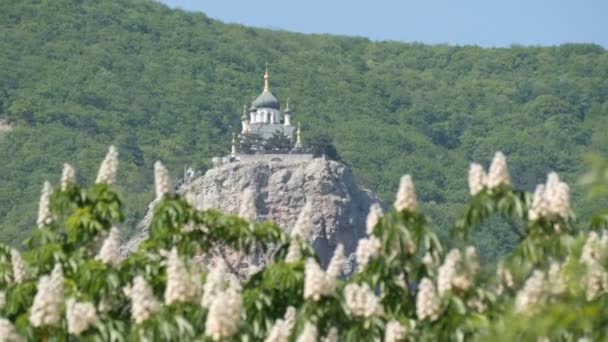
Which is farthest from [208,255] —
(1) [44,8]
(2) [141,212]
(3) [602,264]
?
(1) [44,8]

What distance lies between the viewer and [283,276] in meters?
18.1

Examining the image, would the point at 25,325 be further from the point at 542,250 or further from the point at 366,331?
the point at 542,250

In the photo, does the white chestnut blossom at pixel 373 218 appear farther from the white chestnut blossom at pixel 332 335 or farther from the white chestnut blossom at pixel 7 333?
the white chestnut blossom at pixel 7 333

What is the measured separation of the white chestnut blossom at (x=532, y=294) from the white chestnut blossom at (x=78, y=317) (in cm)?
316

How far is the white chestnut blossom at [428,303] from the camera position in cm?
1648

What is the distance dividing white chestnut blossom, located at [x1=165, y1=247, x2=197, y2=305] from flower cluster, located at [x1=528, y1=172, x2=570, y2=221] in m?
2.28

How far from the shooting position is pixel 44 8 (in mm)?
171625

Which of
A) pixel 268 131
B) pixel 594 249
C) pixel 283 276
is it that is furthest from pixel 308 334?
pixel 268 131

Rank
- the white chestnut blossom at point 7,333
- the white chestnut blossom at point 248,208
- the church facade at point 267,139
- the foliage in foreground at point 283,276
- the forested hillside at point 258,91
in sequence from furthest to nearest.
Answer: the forested hillside at point 258,91, the church facade at point 267,139, the white chestnut blossom at point 248,208, the foliage in foreground at point 283,276, the white chestnut blossom at point 7,333

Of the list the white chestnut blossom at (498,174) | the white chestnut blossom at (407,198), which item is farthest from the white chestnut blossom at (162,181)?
the white chestnut blossom at (498,174)

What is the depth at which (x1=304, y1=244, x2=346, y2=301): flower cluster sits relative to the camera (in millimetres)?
17000

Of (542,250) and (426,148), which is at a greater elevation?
(542,250)

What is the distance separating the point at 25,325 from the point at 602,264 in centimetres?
455

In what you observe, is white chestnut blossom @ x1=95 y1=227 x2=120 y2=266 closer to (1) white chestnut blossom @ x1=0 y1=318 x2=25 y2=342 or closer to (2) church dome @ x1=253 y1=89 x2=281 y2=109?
(1) white chestnut blossom @ x1=0 y1=318 x2=25 y2=342
